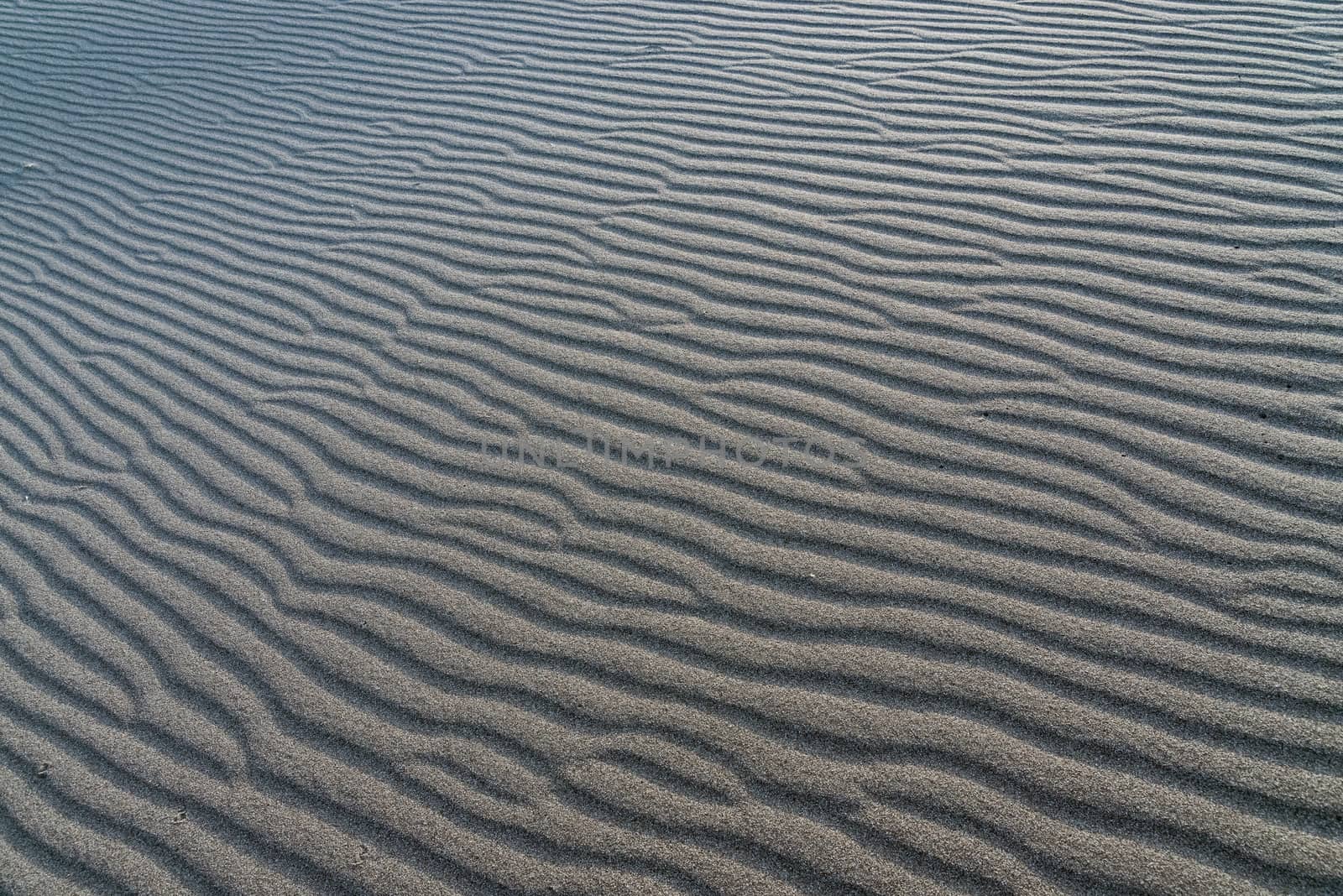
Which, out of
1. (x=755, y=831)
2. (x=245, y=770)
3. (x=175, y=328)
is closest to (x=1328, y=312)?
(x=755, y=831)

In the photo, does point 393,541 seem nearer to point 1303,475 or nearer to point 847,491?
point 847,491

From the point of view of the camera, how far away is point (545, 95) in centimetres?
562

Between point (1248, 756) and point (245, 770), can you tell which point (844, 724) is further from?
point (245, 770)

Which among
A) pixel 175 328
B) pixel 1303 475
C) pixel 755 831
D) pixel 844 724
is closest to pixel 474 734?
pixel 755 831

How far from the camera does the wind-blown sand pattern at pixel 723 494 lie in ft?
7.07

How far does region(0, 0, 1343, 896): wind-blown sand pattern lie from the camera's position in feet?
7.07

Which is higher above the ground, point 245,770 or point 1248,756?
point 1248,756

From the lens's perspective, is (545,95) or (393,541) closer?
(393,541)

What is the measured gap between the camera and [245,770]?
7.84ft

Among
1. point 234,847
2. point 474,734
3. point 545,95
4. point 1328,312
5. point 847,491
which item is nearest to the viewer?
point 234,847

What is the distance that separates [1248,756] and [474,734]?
1.80m

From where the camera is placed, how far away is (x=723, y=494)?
2.95 m

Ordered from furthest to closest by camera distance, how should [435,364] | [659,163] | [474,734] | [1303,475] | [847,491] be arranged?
1. [659,163]
2. [435,364]
3. [847,491]
4. [1303,475]
5. [474,734]

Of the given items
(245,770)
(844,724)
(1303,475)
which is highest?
(1303,475)
